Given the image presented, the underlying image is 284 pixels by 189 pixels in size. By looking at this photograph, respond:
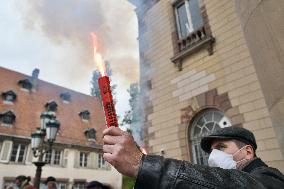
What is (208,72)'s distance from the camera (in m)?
7.91

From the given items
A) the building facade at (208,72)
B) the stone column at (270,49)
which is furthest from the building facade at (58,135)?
the stone column at (270,49)

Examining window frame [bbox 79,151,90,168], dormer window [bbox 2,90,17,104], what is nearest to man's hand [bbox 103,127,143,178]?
window frame [bbox 79,151,90,168]

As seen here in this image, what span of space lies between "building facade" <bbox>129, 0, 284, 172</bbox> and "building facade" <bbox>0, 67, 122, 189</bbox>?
46.3 ft

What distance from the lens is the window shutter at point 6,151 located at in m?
20.8

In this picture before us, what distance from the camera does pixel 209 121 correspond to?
775 cm

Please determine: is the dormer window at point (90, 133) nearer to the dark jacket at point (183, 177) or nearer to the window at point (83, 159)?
the window at point (83, 159)

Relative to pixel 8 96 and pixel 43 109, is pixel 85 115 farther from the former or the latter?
pixel 8 96

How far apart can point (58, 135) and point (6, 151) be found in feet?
15.7

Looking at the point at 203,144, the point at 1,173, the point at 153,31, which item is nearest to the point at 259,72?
the point at 203,144

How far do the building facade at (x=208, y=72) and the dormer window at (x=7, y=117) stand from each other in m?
17.2

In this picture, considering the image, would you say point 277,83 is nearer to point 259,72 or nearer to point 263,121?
point 259,72

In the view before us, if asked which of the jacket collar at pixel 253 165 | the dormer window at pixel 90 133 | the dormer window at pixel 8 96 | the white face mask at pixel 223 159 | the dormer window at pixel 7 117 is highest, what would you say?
the dormer window at pixel 8 96

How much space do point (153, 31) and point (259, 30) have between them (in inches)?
265

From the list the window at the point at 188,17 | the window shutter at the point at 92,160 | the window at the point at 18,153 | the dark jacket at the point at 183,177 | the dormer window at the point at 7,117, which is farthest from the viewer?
the window shutter at the point at 92,160
